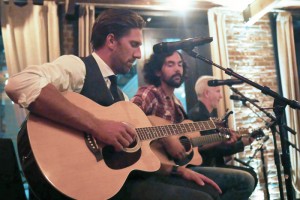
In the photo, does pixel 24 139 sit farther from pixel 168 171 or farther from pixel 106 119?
pixel 168 171

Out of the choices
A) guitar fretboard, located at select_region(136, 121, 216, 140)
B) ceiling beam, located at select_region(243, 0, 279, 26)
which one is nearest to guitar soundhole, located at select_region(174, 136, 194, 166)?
guitar fretboard, located at select_region(136, 121, 216, 140)

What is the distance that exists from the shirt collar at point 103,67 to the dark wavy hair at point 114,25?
122 millimetres

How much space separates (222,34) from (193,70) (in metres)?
0.61

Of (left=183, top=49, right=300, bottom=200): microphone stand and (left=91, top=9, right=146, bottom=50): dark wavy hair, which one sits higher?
(left=91, top=9, right=146, bottom=50): dark wavy hair

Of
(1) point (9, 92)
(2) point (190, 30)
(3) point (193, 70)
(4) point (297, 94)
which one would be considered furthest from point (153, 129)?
(4) point (297, 94)

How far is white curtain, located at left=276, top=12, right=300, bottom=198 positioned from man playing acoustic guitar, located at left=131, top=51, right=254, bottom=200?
192 cm

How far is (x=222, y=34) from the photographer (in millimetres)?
4305

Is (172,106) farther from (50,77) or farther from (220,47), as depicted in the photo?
(220,47)

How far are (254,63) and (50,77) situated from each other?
357 centimetres

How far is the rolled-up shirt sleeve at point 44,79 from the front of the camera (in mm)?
1390

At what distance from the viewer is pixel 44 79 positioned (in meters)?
1.44

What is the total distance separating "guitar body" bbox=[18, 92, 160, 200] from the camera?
1.31 meters

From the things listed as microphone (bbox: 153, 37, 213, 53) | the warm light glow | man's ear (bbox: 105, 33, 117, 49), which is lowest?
microphone (bbox: 153, 37, 213, 53)

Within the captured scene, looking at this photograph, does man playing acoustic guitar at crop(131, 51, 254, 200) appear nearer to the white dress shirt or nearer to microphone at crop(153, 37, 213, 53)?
microphone at crop(153, 37, 213, 53)
